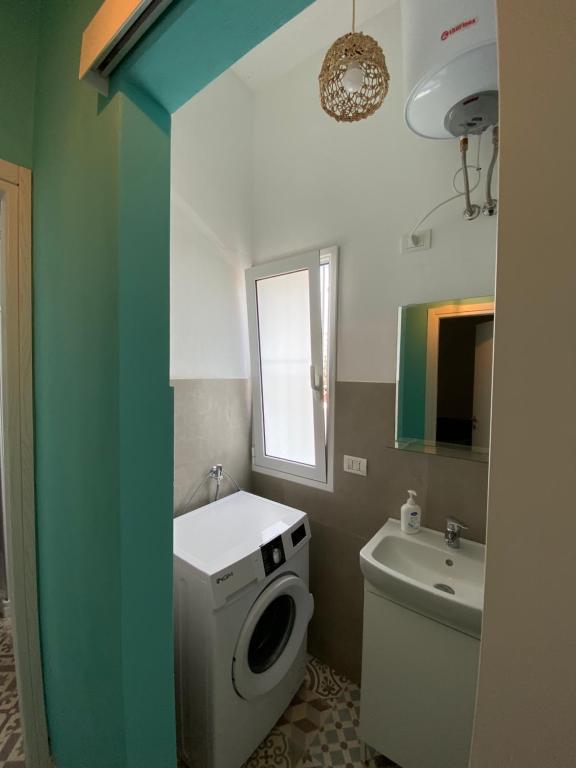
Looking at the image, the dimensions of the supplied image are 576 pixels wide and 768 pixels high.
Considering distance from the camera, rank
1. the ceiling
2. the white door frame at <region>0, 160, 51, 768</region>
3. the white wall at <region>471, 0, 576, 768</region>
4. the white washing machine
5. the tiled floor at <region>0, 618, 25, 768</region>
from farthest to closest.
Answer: the ceiling → the tiled floor at <region>0, 618, 25, 768</region> → the white washing machine → the white door frame at <region>0, 160, 51, 768</region> → the white wall at <region>471, 0, 576, 768</region>

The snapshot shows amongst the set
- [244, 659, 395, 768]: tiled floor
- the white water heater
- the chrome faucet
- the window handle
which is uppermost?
the white water heater

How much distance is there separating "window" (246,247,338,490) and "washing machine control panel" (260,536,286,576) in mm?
497

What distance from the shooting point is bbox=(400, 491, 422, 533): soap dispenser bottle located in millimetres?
1469

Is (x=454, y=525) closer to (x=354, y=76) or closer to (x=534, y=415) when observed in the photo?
(x=534, y=415)

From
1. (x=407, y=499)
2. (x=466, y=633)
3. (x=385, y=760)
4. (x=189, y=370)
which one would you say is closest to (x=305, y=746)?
(x=385, y=760)

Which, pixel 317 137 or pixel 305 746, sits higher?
pixel 317 137

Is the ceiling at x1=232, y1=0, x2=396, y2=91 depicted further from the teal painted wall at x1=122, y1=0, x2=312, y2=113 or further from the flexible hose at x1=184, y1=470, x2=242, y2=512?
the flexible hose at x1=184, y1=470, x2=242, y2=512

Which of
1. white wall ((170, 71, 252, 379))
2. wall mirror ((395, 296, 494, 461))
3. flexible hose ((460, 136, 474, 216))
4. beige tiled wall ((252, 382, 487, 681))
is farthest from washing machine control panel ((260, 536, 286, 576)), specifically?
flexible hose ((460, 136, 474, 216))

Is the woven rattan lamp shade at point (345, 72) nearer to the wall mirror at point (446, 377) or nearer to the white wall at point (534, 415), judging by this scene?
the wall mirror at point (446, 377)

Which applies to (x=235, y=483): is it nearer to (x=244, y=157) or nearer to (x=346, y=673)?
(x=346, y=673)

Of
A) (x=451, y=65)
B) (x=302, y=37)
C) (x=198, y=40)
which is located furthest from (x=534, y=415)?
(x=302, y=37)

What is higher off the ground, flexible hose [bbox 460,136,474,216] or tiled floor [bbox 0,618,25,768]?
flexible hose [bbox 460,136,474,216]

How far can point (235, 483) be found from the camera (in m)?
2.03

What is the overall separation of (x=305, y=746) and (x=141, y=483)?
1591mm
